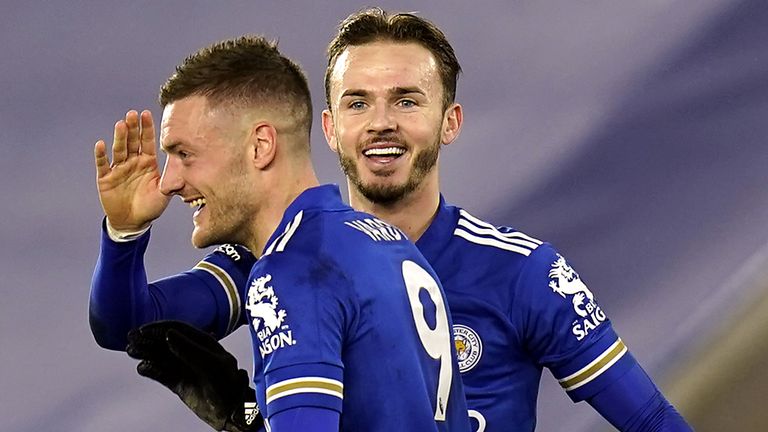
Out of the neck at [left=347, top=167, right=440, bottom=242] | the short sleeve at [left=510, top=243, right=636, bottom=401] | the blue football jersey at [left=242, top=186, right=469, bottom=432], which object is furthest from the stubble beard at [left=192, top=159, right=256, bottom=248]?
the short sleeve at [left=510, top=243, right=636, bottom=401]

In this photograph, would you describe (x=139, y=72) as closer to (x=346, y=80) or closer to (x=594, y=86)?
(x=594, y=86)

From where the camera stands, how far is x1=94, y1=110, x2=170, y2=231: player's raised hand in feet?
9.20

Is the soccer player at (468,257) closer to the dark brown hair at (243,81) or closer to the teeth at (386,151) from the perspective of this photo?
the teeth at (386,151)

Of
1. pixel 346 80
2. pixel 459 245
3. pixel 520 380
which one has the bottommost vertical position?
pixel 520 380

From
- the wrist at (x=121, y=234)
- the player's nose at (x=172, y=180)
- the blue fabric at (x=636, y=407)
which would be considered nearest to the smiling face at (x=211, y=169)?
the player's nose at (x=172, y=180)

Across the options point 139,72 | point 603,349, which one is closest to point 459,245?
point 603,349

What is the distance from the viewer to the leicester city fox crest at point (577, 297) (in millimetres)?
2871

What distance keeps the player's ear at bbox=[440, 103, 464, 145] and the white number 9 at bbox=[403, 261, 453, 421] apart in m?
0.73

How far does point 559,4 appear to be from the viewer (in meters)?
4.64

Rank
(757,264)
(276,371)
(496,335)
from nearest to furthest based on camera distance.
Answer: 1. (276,371)
2. (496,335)
3. (757,264)

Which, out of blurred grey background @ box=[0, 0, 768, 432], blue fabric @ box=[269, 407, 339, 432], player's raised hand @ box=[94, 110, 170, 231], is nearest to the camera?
blue fabric @ box=[269, 407, 339, 432]

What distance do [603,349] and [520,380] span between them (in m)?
0.18

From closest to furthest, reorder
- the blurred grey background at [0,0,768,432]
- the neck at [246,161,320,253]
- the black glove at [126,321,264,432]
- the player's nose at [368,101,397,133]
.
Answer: the neck at [246,161,320,253]
the black glove at [126,321,264,432]
the player's nose at [368,101,397,133]
the blurred grey background at [0,0,768,432]

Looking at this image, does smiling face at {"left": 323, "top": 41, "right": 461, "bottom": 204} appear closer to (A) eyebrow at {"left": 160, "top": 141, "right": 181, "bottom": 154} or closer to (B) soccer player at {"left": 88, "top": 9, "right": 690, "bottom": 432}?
(B) soccer player at {"left": 88, "top": 9, "right": 690, "bottom": 432}
